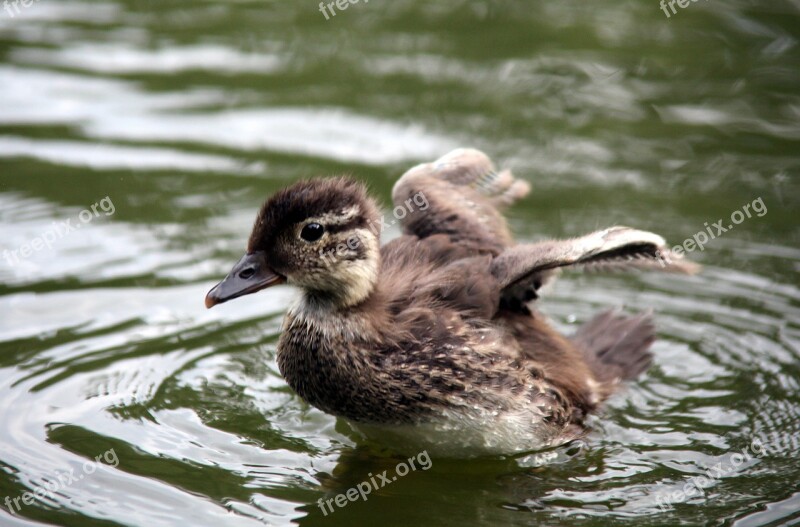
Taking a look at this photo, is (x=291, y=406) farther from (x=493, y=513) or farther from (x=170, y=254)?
(x=170, y=254)

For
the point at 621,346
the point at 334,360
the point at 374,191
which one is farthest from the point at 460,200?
the point at 374,191

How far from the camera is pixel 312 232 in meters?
7.22

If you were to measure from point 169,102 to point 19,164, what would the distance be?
1.96m

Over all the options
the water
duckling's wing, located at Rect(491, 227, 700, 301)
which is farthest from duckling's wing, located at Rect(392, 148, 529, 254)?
the water

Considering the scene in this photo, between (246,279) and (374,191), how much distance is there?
402cm

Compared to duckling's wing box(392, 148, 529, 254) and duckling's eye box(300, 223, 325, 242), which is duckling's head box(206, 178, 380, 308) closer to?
duckling's eye box(300, 223, 325, 242)

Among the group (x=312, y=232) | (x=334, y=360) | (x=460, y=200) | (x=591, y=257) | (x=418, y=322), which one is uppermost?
(x=460, y=200)

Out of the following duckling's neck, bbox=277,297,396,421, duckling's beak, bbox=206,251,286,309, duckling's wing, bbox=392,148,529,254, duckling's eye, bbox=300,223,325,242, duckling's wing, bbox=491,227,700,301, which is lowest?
duckling's neck, bbox=277,297,396,421

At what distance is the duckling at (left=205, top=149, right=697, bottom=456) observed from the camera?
7238 millimetres

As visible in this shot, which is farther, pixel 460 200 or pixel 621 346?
pixel 621 346

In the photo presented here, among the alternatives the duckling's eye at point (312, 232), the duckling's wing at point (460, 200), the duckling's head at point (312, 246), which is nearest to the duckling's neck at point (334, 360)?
the duckling's head at point (312, 246)

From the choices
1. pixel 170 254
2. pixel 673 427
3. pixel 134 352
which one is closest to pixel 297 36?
pixel 170 254

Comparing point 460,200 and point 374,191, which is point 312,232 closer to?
point 460,200

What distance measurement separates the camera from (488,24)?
48.4 feet
